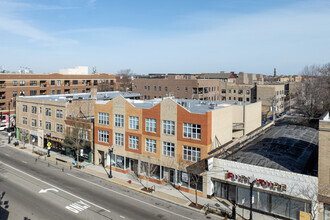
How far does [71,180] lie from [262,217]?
1005 inches

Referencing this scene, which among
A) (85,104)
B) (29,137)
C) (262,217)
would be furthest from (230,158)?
(29,137)

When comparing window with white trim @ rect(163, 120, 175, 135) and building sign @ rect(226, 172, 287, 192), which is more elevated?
window with white trim @ rect(163, 120, 175, 135)

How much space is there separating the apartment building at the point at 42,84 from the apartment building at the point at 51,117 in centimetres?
1436

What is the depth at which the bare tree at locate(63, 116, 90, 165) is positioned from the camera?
45.1m

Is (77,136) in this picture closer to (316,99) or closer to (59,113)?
(59,113)

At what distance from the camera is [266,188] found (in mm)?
27547

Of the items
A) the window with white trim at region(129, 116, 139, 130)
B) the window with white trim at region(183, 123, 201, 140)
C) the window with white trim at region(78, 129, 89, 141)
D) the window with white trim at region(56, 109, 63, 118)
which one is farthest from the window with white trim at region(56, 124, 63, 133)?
the window with white trim at region(183, 123, 201, 140)

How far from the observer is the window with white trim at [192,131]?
33.8m

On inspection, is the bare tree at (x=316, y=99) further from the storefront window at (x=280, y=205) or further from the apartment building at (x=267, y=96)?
the storefront window at (x=280, y=205)

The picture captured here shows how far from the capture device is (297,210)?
26.3 metres

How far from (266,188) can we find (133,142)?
19.8 metres

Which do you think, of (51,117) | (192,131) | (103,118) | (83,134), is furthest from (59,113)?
(192,131)

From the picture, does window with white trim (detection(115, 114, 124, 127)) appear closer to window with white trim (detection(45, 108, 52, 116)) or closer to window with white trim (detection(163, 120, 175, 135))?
window with white trim (detection(163, 120, 175, 135))

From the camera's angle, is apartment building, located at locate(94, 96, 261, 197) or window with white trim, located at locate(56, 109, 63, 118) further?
window with white trim, located at locate(56, 109, 63, 118)
